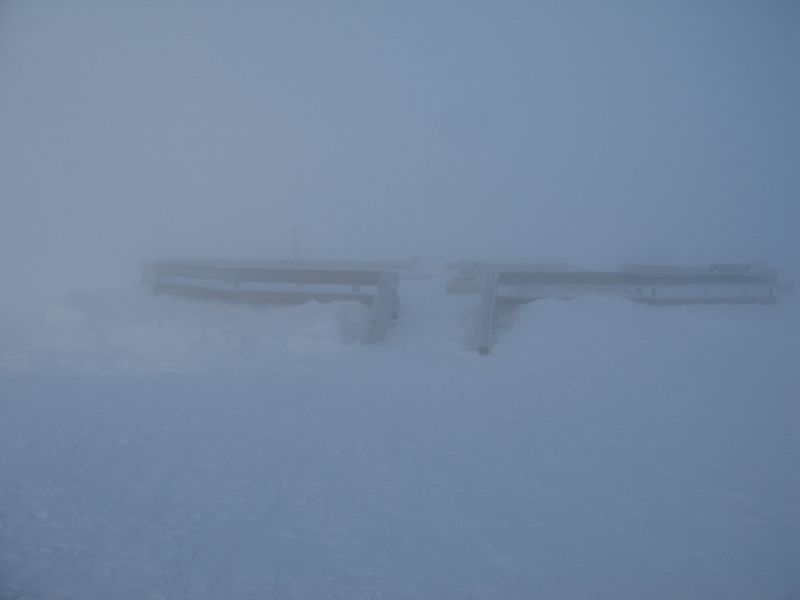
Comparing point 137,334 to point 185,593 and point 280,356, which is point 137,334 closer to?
point 280,356

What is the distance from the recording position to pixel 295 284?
9.41m

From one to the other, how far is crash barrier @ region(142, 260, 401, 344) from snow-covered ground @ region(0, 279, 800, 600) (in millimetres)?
1242

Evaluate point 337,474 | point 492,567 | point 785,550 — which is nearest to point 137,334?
point 337,474

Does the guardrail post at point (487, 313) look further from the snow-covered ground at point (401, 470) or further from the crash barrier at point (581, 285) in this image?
the snow-covered ground at point (401, 470)

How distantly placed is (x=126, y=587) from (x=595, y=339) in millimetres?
5993

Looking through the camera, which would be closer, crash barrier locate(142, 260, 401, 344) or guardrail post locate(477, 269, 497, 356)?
guardrail post locate(477, 269, 497, 356)

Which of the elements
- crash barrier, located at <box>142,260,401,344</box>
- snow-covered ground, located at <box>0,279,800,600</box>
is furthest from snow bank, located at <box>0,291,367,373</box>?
crash barrier, located at <box>142,260,401,344</box>

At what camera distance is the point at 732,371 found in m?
5.78

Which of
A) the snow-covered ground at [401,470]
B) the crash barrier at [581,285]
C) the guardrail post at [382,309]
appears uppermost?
the crash barrier at [581,285]

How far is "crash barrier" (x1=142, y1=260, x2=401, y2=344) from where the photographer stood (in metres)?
7.93

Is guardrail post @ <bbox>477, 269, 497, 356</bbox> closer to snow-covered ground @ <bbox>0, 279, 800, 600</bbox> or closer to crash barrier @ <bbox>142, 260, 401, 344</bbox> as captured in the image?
snow-covered ground @ <bbox>0, 279, 800, 600</bbox>

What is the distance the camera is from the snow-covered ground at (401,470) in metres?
2.37

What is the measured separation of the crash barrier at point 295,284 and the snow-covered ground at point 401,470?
1242mm

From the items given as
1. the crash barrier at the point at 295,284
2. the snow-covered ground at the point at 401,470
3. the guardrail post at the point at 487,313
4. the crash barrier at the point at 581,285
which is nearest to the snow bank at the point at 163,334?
the snow-covered ground at the point at 401,470
